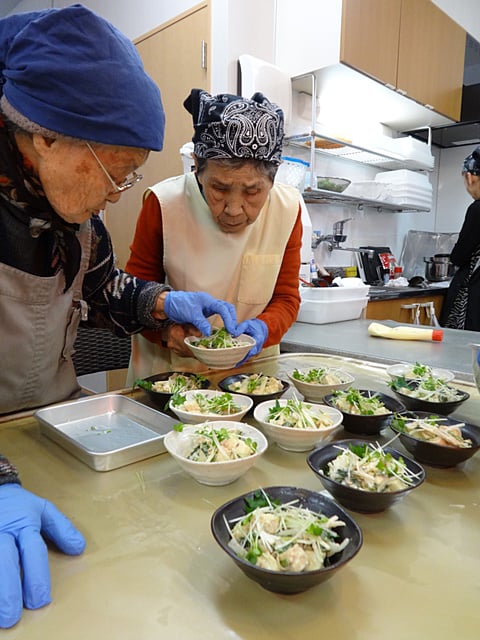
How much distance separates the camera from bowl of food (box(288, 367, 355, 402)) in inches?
52.3

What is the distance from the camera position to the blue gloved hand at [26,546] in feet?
1.90

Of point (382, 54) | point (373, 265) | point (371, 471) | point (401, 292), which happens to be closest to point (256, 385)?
point (371, 471)

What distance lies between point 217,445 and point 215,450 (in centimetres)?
1

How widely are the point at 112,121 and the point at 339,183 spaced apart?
2926 millimetres

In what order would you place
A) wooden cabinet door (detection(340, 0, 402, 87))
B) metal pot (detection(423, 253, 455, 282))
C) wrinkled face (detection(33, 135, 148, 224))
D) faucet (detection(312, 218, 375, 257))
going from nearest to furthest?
1. wrinkled face (detection(33, 135, 148, 224))
2. wooden cabinet door (detection(340, 0, 402, 87))
3. faucet (detection(312, 218, 375, 257))
4. metal pot (detection(423, 253, 455, 282))

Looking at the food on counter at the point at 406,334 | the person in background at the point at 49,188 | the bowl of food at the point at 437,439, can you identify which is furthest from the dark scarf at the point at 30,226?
the food on counter at the point at 406,334

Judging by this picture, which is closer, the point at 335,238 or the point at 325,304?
the point at 325,304

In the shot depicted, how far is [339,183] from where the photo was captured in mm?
3580

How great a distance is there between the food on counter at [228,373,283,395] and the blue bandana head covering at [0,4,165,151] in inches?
27.9

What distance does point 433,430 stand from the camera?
1.01 m

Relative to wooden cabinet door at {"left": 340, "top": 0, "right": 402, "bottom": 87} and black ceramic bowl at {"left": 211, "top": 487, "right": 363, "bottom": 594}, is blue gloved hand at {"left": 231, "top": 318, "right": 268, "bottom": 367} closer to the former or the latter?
black ceramic bowl at {"left": 211, "top": 487, "right": 363, "bottom": 594}

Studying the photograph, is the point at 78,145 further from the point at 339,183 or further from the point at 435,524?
the point at 339,183

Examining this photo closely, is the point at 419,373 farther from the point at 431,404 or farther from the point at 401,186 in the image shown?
the point at 401,186

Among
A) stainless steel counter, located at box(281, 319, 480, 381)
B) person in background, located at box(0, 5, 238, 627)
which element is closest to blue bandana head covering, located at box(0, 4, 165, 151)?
person in background, located at box(0, 5, 238, 627)
